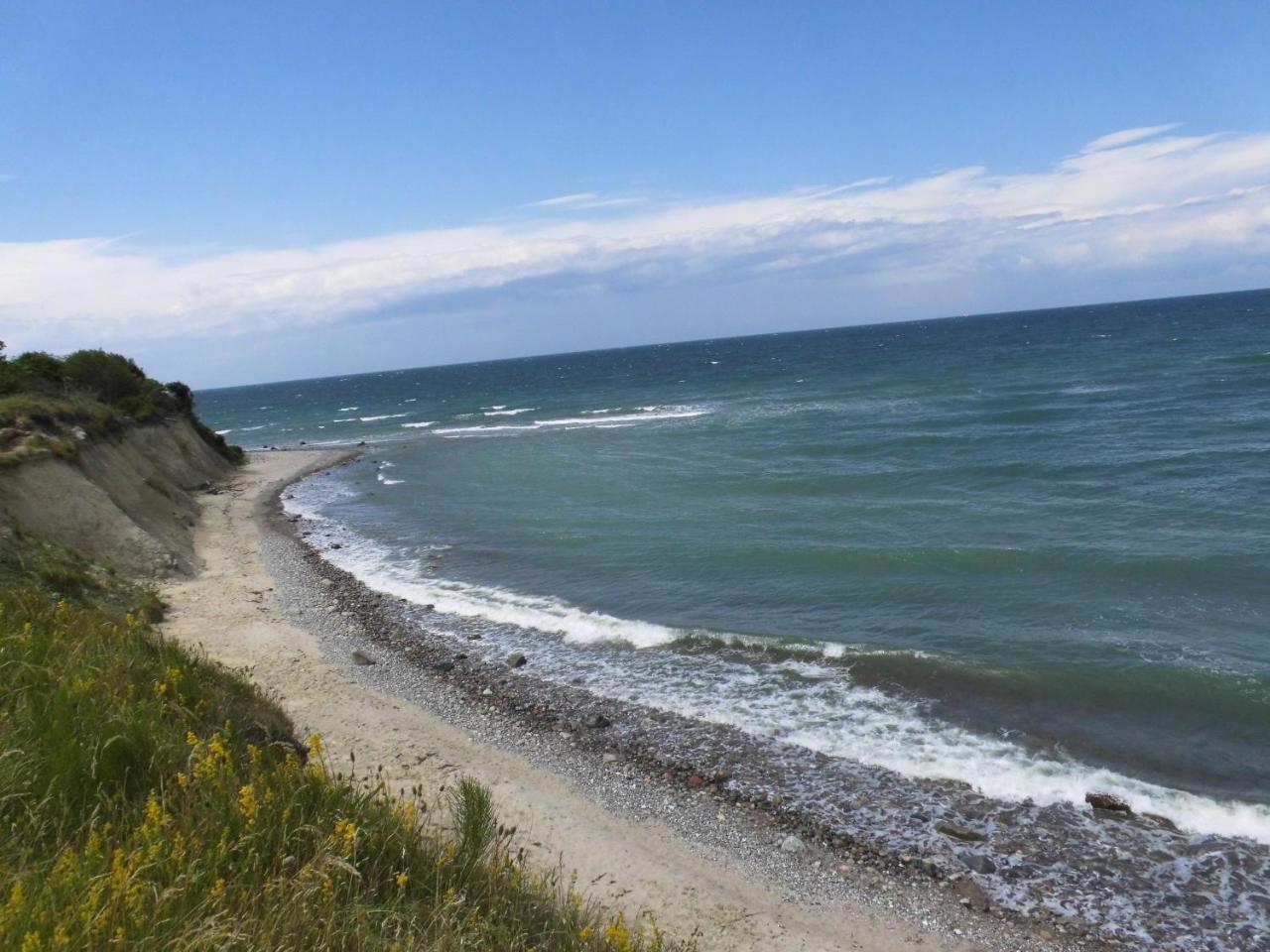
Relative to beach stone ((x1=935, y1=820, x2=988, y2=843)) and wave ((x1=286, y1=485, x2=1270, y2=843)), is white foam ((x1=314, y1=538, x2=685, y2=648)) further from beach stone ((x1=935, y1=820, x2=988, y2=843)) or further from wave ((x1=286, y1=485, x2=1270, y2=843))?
beach stone ((x1=935, y1=820, x2=988, y2=843))

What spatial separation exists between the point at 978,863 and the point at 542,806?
5.21m

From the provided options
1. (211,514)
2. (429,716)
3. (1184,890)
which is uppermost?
(211,514)

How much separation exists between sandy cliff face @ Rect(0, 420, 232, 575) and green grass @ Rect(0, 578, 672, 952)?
14075 mm

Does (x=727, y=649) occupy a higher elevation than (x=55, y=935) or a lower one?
lower

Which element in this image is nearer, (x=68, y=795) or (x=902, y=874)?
(x=68, y=795)

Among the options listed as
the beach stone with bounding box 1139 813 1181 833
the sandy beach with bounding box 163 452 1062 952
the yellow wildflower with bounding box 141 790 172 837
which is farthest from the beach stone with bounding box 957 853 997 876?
the yellow wildflower with bounding box 141 790 172 837

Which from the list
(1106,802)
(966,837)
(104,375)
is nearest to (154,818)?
(966,837)

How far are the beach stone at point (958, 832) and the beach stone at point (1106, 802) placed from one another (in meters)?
1.66

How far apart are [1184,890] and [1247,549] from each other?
1366cm

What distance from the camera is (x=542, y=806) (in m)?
10.2

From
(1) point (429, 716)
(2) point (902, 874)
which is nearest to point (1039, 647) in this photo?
(2) point (902, 874)

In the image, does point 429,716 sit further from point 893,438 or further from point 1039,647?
point 893,438

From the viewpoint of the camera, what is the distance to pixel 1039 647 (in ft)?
47.4

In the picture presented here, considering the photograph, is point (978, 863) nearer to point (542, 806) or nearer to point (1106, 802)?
point (1106, 802)
